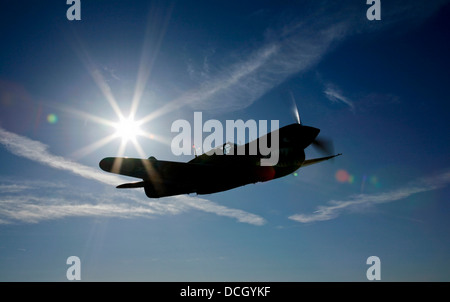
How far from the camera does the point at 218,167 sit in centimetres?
1745

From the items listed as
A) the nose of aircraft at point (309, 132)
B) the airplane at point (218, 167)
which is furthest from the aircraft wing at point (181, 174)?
the nose of aircraft at point (309, 132)

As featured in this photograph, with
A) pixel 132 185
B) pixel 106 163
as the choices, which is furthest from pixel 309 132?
pixel 132 185

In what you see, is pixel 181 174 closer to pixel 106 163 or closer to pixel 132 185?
pixel 106 163

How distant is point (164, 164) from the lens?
16.3 metres

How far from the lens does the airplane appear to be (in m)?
16.1

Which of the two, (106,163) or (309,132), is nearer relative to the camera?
(106,163)

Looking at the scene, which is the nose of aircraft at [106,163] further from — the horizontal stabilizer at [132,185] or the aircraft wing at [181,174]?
the horizontal stabilizer at [132,185]

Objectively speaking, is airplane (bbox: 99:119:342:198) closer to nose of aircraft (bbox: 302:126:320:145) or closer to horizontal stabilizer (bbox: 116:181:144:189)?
nose of aircraft (bbox: 302:126:320:145)
